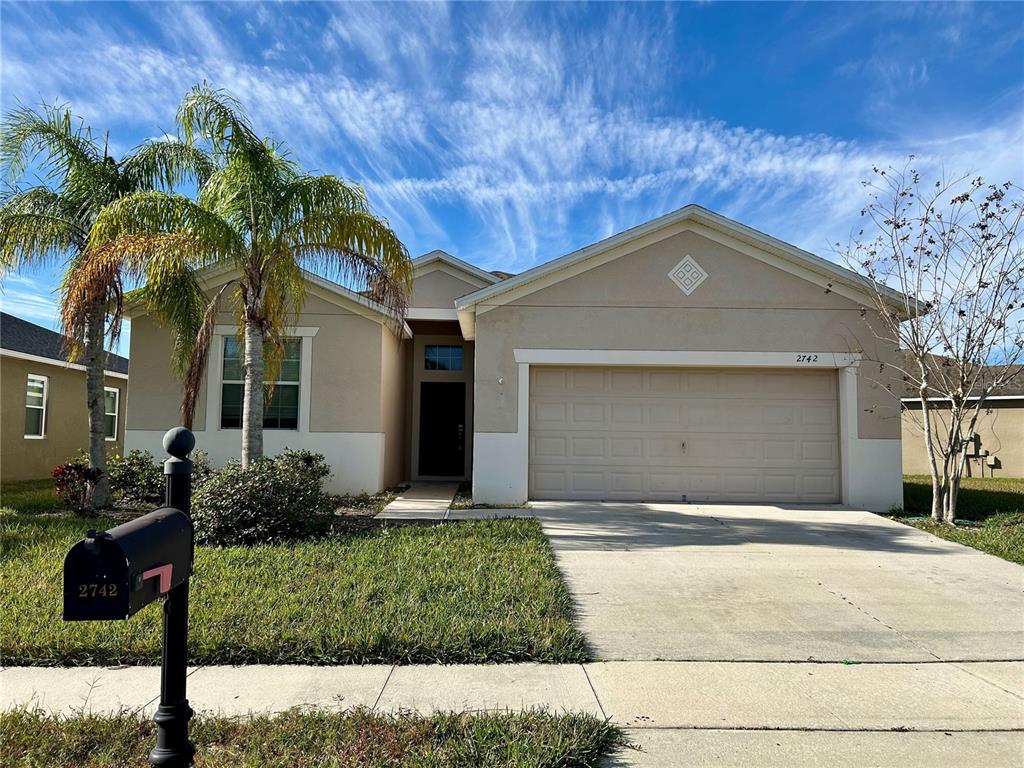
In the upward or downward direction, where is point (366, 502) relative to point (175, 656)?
downward

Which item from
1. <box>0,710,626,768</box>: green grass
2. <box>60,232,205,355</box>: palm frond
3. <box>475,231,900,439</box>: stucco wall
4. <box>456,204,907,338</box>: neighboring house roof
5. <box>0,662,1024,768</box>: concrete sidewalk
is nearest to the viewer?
<box>0,710,626,768</box>: green grass

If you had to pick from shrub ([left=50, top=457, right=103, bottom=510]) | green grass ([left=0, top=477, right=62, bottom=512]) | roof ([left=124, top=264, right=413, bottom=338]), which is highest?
roof ([left=124, top=264, right=413, bottom=338])

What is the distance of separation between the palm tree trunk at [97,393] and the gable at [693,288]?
6.44 metres

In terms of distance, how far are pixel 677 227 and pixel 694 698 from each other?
918 centimetres

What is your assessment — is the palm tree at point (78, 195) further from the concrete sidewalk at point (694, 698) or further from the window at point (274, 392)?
the concrete sidewalk at point (694, 698)

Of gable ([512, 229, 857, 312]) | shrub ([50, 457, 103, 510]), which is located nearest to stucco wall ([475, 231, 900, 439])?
gable ([512, 229, 857, 312])

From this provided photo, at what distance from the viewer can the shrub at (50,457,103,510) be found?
33.2 feet

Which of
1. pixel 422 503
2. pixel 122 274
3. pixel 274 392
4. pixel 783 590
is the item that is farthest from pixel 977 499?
pixel 122 274

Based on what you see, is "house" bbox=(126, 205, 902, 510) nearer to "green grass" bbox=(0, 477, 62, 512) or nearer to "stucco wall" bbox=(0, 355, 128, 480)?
"green grass" bbox=(0, 477, 62, 512)

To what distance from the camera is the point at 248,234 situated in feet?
31.0

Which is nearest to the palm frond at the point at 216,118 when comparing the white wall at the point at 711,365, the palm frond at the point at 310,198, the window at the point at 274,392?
the palm frond at the point at 310,198

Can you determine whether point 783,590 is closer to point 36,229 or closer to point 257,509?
point 257,509

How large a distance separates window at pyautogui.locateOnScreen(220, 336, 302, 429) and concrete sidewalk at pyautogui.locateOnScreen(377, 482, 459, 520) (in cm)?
277

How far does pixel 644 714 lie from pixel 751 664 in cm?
119
